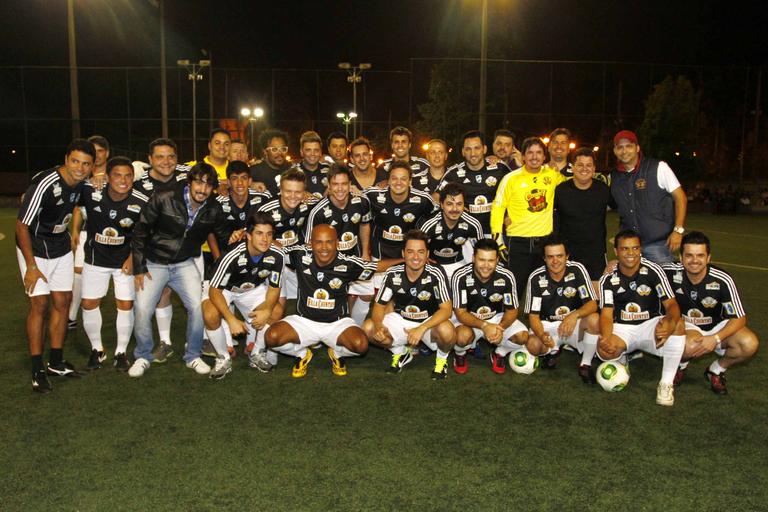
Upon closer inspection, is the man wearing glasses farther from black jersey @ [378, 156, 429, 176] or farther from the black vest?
the black vest

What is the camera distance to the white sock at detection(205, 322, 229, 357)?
530cm

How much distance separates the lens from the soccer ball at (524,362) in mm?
5391

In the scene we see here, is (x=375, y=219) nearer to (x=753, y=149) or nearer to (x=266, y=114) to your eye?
(x=266, y=114)

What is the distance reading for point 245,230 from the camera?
5.87m

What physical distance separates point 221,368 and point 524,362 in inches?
97.4

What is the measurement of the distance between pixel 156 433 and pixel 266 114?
28517mm

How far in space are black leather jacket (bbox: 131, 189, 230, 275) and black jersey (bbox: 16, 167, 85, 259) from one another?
0.51 m

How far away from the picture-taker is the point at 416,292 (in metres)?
5.59

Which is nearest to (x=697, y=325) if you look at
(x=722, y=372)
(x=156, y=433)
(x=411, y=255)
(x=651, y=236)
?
A: (x=722, y=372)

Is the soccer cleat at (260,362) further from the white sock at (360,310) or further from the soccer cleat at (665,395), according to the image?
the soccer cleat at (665,395)

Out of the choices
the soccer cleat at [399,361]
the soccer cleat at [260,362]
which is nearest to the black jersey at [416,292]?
the soccer cleat at [399,361]

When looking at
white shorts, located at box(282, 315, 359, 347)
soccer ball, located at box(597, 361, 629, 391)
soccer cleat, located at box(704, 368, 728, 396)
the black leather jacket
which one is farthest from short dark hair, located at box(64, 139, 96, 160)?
soccer cleat, located at box(704, 368, 728, 396)

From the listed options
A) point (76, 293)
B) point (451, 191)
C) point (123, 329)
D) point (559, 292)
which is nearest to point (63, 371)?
point (123, 329)

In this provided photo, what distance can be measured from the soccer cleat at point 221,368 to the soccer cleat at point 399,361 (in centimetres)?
132
